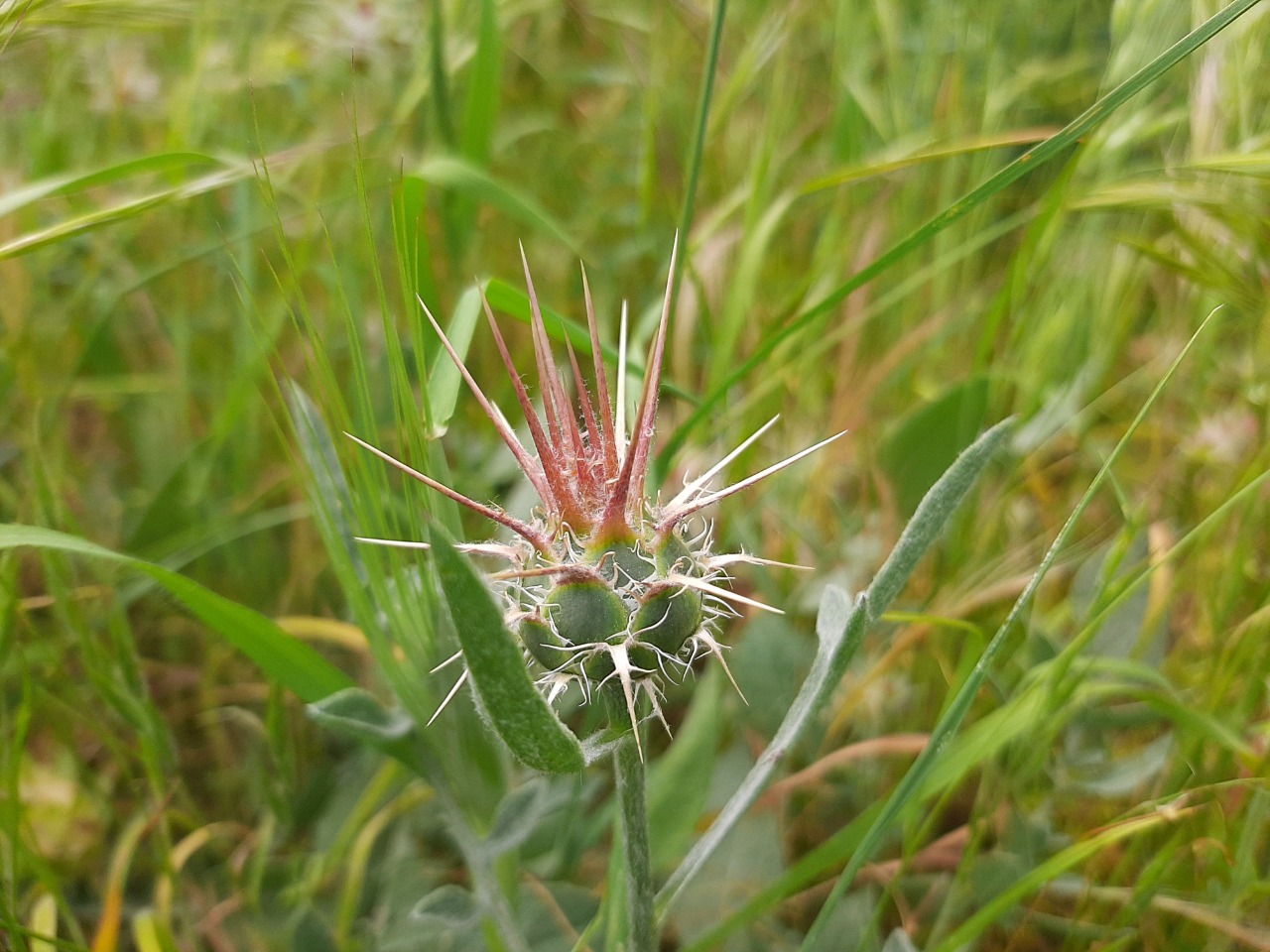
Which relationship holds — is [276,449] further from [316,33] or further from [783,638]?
[783,638]

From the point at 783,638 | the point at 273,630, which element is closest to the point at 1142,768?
the point at 783,638

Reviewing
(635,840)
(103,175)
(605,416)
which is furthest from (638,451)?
(103,175)

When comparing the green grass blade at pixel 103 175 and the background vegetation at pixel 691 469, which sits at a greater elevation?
the green grass blade at pixel 103 175

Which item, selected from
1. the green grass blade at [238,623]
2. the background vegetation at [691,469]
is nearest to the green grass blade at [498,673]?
the background vegetation at [691,469]

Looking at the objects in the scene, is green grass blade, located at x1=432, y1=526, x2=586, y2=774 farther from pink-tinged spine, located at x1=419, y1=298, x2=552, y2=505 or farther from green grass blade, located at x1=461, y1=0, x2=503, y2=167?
green grass blade, located at x1=461, y1=0, x2=503, y2=167

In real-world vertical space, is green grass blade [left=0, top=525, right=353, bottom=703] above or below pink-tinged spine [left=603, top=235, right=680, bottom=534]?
below

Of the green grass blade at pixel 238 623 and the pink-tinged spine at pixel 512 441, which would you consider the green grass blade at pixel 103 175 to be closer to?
the green grass blade at pixel 238 623

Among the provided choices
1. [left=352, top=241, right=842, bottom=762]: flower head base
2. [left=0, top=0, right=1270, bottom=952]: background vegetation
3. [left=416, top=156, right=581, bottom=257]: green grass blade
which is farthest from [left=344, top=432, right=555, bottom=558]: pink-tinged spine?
[left=416, top=156, right=581, bottom=257]: green grass blade
